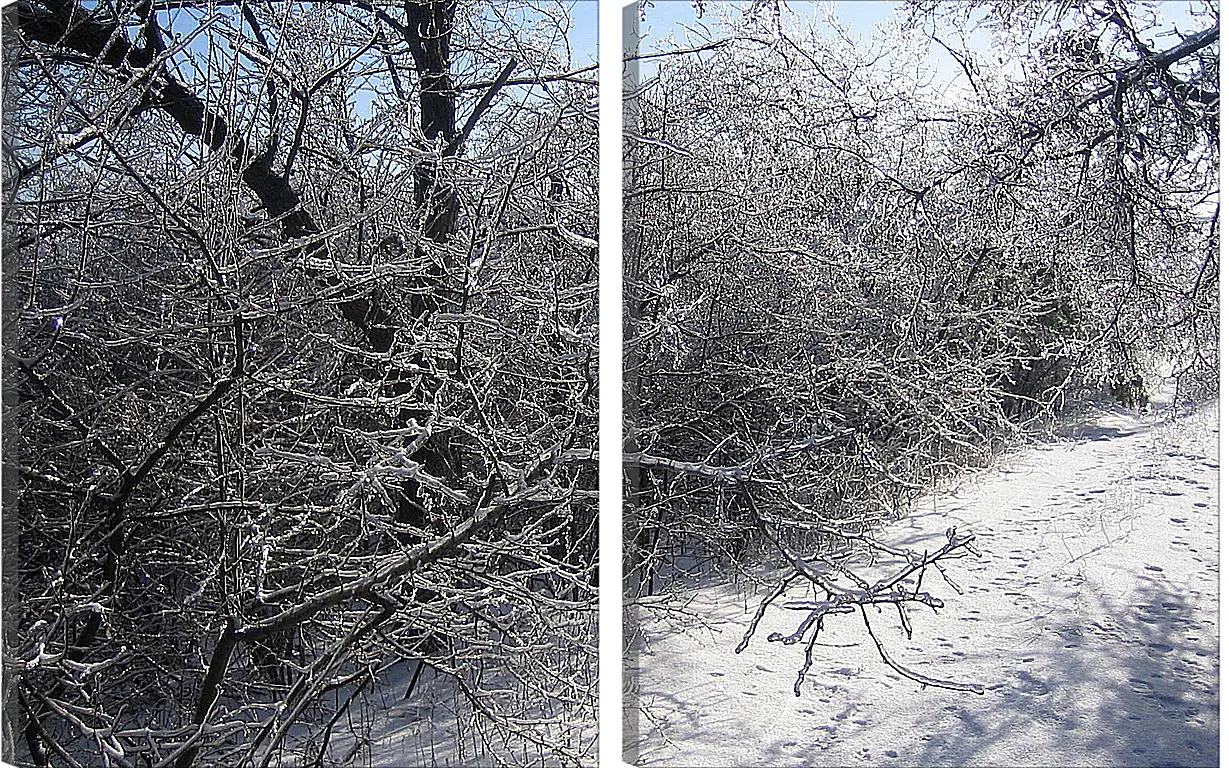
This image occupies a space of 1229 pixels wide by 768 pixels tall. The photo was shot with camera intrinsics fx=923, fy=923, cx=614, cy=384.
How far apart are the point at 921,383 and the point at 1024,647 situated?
1.70ft

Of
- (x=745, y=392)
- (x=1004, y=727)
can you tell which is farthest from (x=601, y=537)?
(x=1004, y=727)

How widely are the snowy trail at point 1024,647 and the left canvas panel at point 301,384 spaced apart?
0.84 feet

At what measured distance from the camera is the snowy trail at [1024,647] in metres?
1.61

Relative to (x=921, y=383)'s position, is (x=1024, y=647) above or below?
below

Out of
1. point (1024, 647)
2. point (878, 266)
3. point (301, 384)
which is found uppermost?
point (878, 266)

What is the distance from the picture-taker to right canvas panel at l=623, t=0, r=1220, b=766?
1627 millimetres

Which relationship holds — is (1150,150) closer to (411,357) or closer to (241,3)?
(411,357)

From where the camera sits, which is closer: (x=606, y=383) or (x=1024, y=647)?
(x=1024, y=647)

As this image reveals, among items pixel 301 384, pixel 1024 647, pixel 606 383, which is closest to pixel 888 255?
pixel 606 383

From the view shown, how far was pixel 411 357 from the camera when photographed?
6.27 feet

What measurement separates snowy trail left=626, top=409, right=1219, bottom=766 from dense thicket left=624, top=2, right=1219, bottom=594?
3.9 inches

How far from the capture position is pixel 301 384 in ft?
6.38

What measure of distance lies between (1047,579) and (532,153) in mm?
1279

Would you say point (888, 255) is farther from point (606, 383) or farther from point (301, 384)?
point (301, 384)
